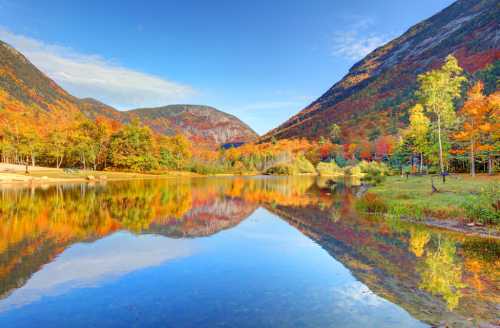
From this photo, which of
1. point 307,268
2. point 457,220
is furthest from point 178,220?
point 457,220

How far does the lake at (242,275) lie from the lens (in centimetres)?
852

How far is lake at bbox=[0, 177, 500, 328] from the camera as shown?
8.52 metres

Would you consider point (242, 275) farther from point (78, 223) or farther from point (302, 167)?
point (302, 167)

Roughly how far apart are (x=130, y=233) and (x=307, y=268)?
40.6 ft

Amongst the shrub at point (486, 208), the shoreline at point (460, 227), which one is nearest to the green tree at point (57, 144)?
the shoreline at point (460, 227)

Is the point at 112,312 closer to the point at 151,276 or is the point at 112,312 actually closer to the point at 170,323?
the point at 170,323

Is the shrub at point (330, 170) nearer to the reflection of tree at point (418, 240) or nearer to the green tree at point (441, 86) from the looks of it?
the green tree at point (441, 86)

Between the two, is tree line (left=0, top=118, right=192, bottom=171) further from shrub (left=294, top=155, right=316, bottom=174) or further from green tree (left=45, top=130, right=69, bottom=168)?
shrub (left=294, top=155, right=316, bottom=174)

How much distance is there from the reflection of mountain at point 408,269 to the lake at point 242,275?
0.16 feet

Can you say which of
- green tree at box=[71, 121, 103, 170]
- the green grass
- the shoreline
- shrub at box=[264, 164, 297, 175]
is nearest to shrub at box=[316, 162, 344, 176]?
shrub at box=[264, 164, 297, 175]

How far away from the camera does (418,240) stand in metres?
17.4

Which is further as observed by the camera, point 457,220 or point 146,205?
point 146,205

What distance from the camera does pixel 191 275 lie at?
12.3 m

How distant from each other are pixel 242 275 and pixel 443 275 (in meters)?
7.61
